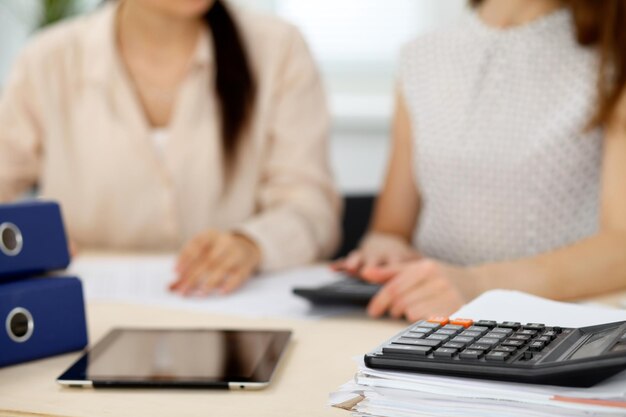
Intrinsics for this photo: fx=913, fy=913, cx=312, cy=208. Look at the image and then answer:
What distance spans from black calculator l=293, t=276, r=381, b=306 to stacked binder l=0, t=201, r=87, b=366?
283mm

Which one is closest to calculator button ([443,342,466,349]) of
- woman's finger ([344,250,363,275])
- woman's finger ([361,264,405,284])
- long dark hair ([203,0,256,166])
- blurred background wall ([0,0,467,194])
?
woman's finger ([361,264,405,284])

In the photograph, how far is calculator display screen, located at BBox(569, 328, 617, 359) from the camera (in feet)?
2.13

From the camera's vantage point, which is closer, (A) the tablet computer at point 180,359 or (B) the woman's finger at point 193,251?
(A) the tablet computer at point 180,359

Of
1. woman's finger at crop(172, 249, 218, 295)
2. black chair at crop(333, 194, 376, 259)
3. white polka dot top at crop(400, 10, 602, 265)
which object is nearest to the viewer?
woman's finger at crop(172, 249, 218, 295)

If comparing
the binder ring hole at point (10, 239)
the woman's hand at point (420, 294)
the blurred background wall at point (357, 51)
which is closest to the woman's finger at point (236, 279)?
the woman's hand at point (420, 294)

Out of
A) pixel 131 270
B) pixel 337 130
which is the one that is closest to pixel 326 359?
pixel 131 270

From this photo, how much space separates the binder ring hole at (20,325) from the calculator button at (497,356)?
0.49 m

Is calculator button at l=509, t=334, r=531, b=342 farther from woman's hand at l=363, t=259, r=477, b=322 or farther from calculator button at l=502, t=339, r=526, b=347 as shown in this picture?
woman's hand at l=363, t=259, r=477, b=322

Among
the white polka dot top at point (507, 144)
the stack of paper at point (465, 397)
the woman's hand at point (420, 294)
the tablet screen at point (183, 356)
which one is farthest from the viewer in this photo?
the white polka dot top at point (507, 144)

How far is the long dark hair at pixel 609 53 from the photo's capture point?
1.32 meters

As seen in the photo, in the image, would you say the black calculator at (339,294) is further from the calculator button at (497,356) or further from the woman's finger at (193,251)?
the calculator button at (497,356)

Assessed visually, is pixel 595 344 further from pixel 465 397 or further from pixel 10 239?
pixel 10 239

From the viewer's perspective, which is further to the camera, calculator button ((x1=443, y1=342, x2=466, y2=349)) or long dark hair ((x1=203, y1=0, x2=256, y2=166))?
long dark hair ((x1=203, y1=0, x2=256, y2=166))

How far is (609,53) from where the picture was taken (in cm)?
134
